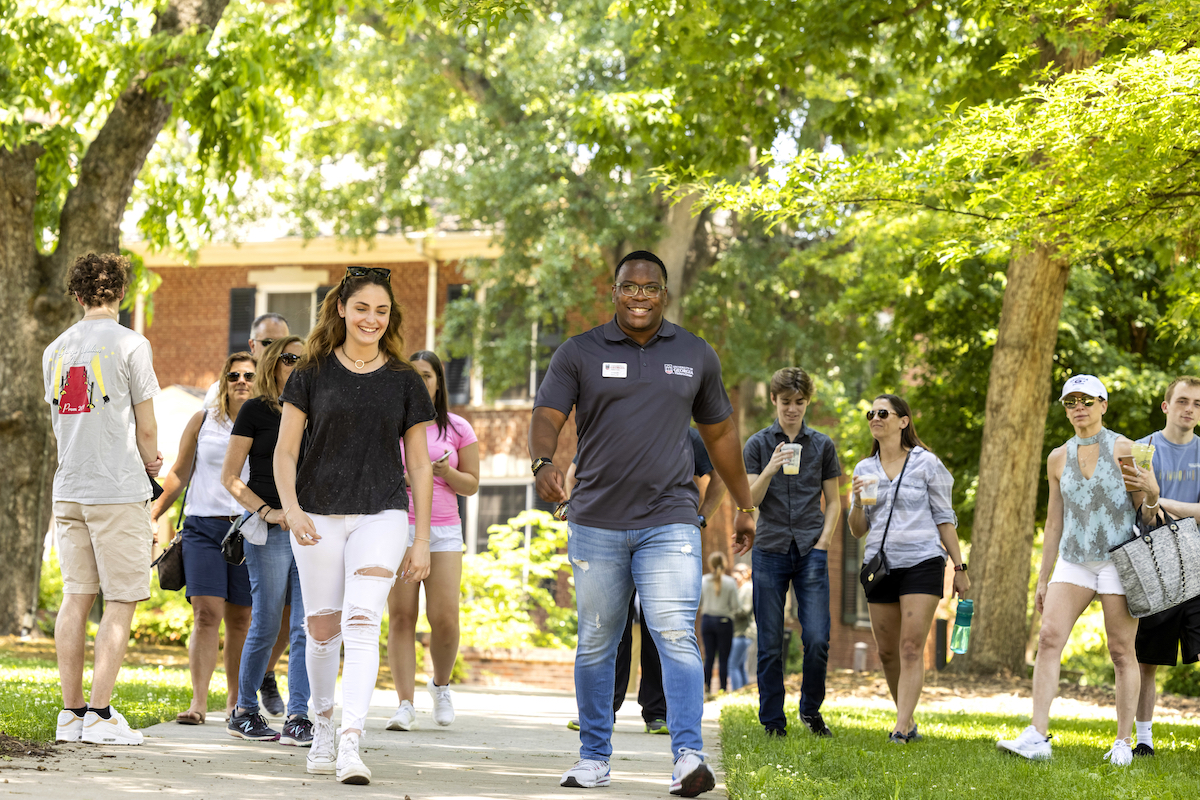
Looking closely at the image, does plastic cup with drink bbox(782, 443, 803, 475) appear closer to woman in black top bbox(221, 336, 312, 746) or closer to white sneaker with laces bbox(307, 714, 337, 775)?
woman in black top bbox(221, 336, 312, 746)

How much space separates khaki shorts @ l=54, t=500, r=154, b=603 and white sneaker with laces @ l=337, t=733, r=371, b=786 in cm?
156

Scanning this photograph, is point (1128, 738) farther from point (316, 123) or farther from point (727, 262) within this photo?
point (316, 123)

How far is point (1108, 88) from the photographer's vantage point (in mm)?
7258

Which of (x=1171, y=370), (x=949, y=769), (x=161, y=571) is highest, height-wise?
(x=1171, y=370)

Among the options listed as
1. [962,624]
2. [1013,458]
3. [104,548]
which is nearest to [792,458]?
[962,624]

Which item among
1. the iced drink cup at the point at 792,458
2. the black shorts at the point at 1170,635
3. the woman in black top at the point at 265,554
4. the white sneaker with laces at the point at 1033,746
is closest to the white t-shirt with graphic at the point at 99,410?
the woman in black top at the point at 265,554

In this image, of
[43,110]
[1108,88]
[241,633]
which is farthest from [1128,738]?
[43,110]

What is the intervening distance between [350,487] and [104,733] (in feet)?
5.95

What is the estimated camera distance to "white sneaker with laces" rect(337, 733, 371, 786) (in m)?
4.82

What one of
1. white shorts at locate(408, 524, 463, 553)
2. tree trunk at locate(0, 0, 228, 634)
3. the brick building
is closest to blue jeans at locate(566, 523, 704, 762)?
white shorts at locate(408, 524, 463, 553)

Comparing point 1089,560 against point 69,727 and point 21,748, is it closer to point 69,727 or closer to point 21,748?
point 69,727

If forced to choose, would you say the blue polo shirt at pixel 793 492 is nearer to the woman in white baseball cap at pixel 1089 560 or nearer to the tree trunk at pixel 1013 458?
the woman in white baseball cap at pixel 1089 560

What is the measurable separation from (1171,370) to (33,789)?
16170 mm

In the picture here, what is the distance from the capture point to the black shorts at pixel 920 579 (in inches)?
288
